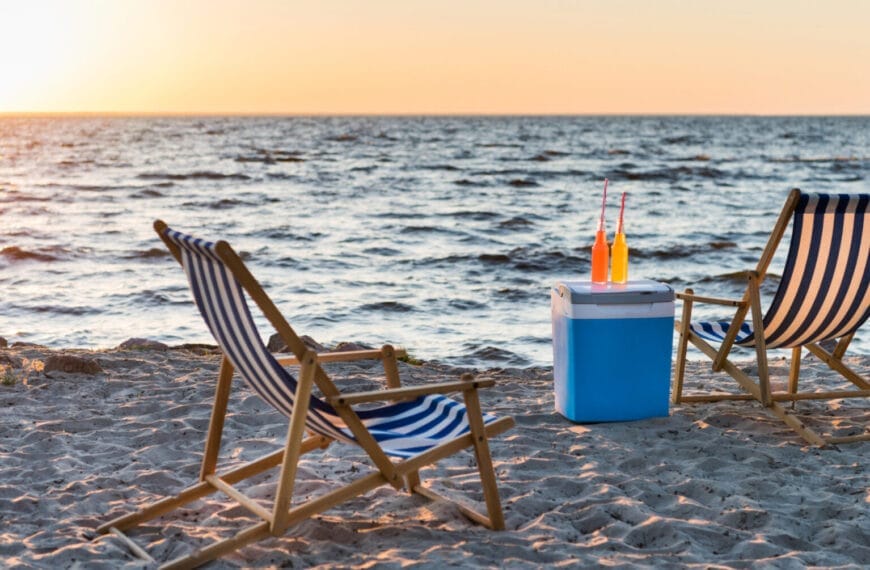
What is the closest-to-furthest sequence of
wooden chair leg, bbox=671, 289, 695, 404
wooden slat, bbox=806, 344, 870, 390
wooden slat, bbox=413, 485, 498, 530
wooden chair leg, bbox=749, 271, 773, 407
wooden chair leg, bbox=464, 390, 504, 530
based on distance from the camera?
wooden chair leg, bbox=464, 390, 504, 530, wooden slat, bbox=413, 485, 498, 530, wooden chair leg, bbox=749, 271, 773, 407, wooden slat, bbox=806, 344, 870, 390, wooden chair leg, bbox=671, 289, 695, 404

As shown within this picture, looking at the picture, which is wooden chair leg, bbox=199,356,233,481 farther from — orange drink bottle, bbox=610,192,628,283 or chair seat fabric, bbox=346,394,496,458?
orange drink bottle, bbox=610,192,628,283

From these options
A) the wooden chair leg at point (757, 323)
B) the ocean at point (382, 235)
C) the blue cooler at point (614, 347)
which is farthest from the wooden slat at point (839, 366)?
the ocean at point (382, 235)

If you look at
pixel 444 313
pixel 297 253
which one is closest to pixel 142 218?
pixel 297 253

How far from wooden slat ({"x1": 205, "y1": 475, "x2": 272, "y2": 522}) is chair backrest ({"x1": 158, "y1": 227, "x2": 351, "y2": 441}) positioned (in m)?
0.30

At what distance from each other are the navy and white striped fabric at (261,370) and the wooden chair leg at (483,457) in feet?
0.22

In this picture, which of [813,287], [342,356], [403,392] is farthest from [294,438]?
[813,287]

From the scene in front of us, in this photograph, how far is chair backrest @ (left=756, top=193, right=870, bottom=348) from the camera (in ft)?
14.3

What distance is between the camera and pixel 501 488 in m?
3.87

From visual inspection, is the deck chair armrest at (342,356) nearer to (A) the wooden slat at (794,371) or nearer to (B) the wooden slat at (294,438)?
(B) the wooden slat at (294,438)

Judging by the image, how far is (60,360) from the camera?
577 centimetres

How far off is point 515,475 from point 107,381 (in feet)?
8.58

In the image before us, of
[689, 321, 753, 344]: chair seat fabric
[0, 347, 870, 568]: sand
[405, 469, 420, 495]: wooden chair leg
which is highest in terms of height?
[689, 321, 753, 344]: chair seat fabric

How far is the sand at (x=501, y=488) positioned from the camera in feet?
10.6

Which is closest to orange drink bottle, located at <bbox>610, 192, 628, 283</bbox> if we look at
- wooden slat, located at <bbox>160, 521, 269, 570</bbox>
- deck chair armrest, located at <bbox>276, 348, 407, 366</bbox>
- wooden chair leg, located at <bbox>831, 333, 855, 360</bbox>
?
wooden chair leg, located at <bbox>831, 333, 855, 360</bbox>
